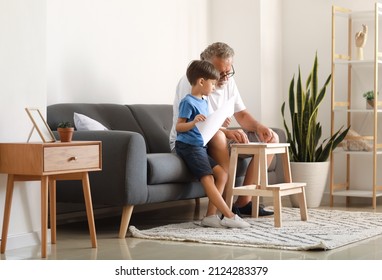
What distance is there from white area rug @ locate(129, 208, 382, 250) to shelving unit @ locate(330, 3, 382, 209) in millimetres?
1063

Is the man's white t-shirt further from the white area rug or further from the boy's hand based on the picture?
the white area rug

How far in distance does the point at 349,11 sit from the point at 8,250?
3382mm

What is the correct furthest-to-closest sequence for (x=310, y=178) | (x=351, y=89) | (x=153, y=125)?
(x=351, y=89) < (x=310, y=178) < (x=153, y=125)

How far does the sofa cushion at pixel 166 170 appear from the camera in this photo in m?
4.04

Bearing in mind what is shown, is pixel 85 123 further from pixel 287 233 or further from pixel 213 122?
pixel 287 233

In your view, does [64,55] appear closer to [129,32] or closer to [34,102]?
[129,32]

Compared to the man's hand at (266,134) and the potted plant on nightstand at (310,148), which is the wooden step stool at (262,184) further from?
the potted plant on nightstand at (310,148)

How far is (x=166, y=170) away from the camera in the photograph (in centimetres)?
411

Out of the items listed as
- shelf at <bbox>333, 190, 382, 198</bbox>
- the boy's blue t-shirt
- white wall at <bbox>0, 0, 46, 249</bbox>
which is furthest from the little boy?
shelf at <bbox>333, 190, 382, 198</bbox>

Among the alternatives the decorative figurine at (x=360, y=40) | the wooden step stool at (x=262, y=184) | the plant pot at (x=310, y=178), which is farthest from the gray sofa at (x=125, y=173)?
the decorative figurine at (x=360, y=40)

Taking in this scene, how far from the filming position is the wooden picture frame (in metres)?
3.53

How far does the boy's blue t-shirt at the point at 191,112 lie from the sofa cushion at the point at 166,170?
0.12 meters

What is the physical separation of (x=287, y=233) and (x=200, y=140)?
735 mm

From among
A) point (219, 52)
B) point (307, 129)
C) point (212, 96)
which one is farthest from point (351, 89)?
point (219, 52)
